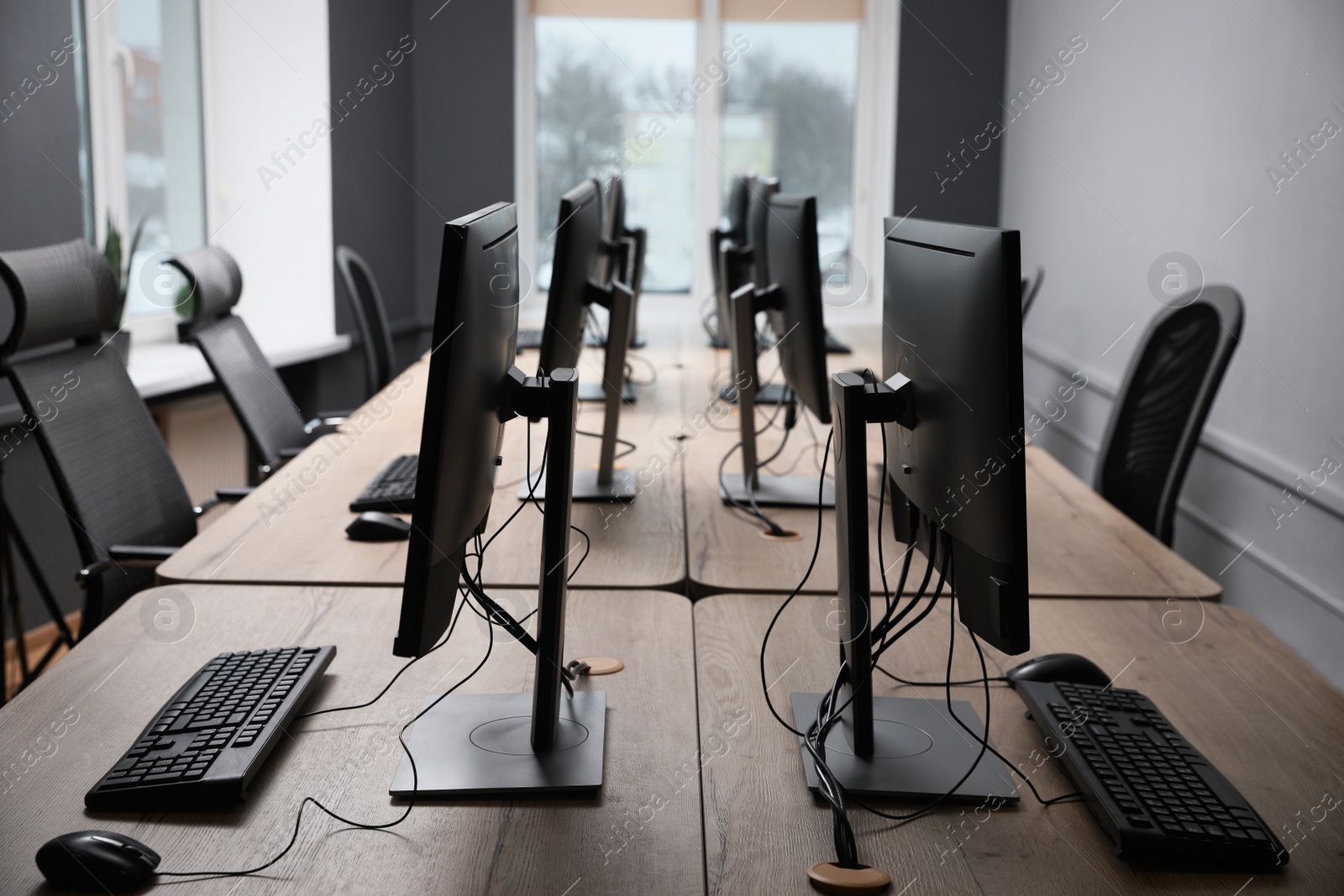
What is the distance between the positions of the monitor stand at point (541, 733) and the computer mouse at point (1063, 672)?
492mm

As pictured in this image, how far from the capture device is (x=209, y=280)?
2.38 meters

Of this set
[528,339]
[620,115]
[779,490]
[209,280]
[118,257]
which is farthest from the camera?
[620,115]

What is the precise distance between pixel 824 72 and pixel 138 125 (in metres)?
2.97

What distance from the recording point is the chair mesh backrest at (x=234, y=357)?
7.69 feet

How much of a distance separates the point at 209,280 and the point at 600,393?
1011 mm

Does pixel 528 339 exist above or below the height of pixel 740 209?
below

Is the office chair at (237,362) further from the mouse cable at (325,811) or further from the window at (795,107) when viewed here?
the window at (795,107)

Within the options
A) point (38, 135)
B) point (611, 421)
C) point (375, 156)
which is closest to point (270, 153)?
point (375, 156)

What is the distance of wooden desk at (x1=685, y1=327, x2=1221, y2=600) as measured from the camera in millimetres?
1583

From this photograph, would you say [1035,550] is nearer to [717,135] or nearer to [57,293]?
[57,293]

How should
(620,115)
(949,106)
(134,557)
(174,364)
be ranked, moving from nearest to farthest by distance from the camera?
1. (134,557)
2. (174,364)
3. (949,106)
4. (620,115)

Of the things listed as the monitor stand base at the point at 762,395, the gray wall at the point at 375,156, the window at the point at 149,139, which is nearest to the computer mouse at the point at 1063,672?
the monitor stand base at the point at 762,395

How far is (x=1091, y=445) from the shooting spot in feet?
12.3

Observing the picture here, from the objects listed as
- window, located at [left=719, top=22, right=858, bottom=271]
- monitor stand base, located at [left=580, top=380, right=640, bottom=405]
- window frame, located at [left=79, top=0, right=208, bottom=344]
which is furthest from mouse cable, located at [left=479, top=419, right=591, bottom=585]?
window, located at [left=719, top=22, right=858, bottom=271]
